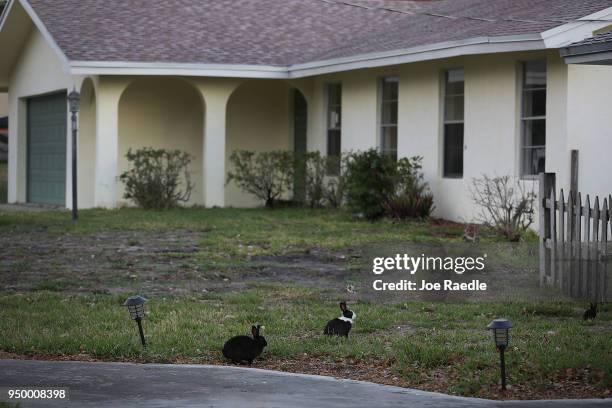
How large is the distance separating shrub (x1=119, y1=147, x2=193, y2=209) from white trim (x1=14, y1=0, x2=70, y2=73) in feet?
7.42

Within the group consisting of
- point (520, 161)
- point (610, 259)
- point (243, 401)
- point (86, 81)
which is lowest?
point (243, 401)

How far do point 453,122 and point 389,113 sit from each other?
2.55 metres

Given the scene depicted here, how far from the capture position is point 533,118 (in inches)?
707

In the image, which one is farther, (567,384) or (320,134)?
(320,134)

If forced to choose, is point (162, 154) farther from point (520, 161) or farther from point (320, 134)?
Result: point (520, 161)

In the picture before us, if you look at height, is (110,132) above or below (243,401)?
above

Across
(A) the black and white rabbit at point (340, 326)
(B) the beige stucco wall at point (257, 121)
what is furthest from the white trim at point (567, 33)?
(B) the beige stucco wall at point (257, 121)

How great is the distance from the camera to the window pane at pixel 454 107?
65.5 ft

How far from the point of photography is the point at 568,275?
38.1 feet

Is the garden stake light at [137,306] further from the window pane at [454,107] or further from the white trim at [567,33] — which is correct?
the window pane at [454,107]

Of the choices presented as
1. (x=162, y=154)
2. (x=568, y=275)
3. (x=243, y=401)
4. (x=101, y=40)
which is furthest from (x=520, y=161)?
(x=243, y=401)

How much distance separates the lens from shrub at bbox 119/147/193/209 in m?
23.6

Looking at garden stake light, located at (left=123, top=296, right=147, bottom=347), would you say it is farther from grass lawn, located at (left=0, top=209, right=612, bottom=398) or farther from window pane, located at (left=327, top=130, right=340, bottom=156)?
window pane, located at (left=327, top=130, right=340, bottom=156)

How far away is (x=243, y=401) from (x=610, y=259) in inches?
204
